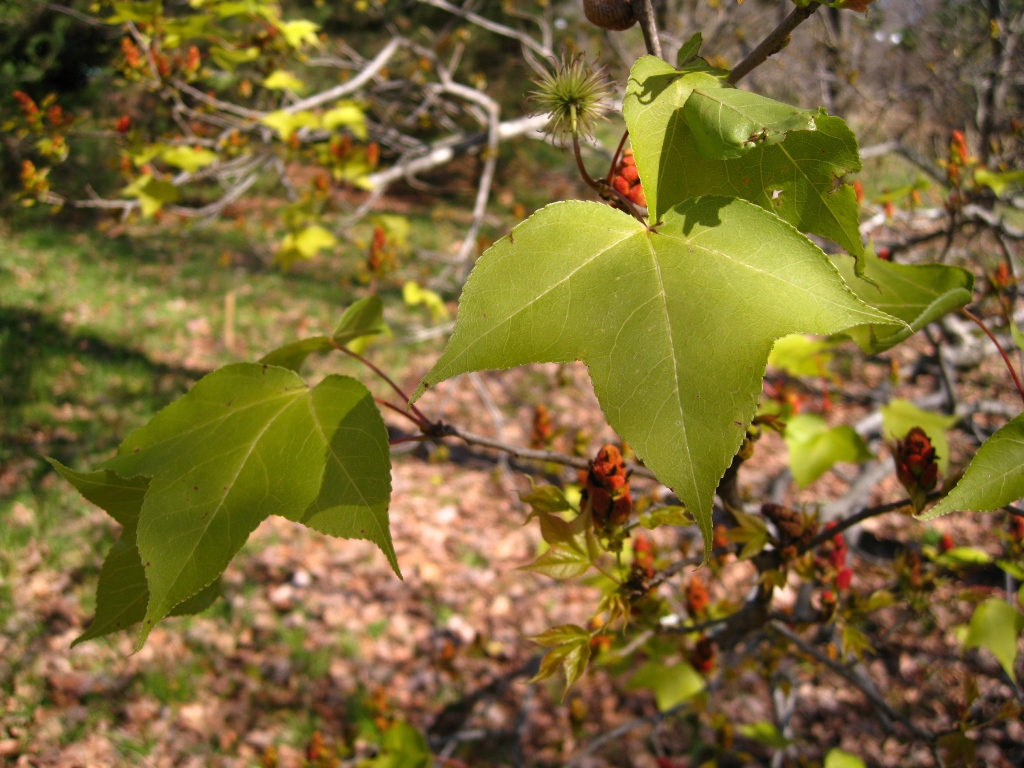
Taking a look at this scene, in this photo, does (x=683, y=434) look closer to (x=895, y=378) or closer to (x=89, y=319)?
(x=895, y=378)

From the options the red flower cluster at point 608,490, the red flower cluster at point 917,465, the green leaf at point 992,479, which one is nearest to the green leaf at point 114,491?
the red flower cluster at point 608,490

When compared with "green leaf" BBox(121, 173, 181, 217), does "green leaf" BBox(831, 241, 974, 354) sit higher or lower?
higher

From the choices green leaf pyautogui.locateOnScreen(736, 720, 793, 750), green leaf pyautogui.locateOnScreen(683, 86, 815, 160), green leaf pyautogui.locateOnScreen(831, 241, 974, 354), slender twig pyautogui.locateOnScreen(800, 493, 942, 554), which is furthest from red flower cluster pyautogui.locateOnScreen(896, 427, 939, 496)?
green leaf pyautogui.locateOnScreen(736, 720, 793, 750)

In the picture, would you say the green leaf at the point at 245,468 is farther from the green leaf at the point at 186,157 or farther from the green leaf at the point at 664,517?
the green leaf at the point at 186,157

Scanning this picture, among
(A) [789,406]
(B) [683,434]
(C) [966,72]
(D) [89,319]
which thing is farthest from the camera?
(D) [89,319]

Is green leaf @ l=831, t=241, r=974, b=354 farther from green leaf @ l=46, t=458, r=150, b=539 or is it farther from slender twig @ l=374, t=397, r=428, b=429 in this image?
green leaf @ l=46, t=458, r=150, b=539

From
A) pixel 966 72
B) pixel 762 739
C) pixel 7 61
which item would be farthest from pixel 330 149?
pixel 7 61

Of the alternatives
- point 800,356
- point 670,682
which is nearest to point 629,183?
point 800,356
